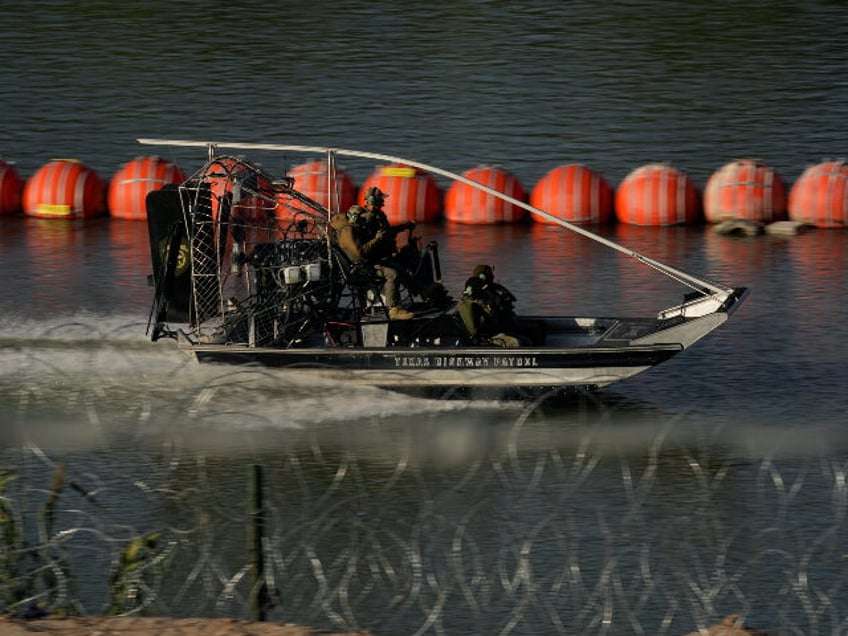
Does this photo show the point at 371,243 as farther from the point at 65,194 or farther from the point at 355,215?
the point at 65,194

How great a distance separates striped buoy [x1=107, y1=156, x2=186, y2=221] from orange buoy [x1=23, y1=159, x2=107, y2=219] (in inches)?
11.1

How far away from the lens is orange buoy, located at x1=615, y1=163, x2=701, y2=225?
87.5 ft

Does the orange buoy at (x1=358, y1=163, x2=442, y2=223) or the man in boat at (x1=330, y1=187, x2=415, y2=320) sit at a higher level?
the orange buoy at (x1=358, y1=163, x2=442, y2=223)

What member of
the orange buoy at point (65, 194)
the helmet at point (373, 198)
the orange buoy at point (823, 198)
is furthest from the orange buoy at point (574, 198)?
the helmet at point (373, 198)

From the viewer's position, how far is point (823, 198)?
26.1 metres

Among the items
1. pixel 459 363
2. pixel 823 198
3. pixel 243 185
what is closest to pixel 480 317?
pixel 459 363

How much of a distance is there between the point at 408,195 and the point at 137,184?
4670 millimetres

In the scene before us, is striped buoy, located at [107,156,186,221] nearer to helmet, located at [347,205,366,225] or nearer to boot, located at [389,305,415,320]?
helmet, located at [347,205,366,225]

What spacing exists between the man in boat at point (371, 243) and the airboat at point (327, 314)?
0.34ft

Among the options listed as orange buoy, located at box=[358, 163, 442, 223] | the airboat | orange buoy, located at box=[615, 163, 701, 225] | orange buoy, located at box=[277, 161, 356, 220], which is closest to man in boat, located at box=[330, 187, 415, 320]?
the airboat

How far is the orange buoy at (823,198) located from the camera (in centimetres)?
2612

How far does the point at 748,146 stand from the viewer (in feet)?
113

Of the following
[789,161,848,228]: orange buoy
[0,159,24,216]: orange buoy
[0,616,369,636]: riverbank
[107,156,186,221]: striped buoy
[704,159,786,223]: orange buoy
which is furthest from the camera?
[0,159,24,216]: orange buoy

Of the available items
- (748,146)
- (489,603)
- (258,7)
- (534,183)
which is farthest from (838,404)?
(258,7)
